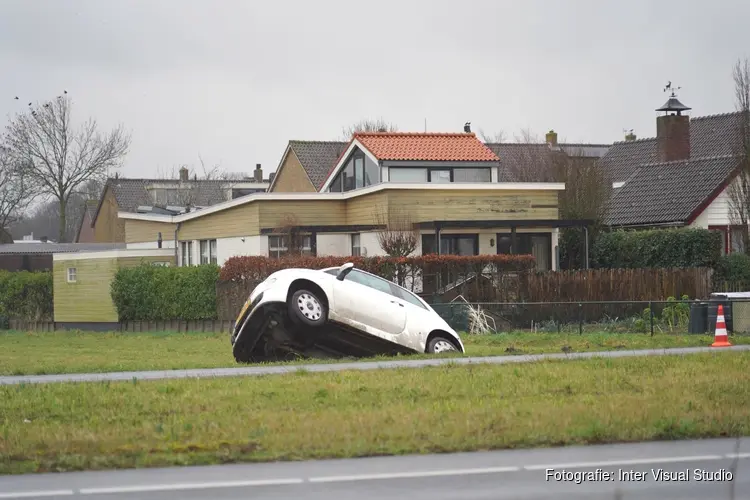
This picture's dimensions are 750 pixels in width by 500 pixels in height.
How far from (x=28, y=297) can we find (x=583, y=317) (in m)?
34.6

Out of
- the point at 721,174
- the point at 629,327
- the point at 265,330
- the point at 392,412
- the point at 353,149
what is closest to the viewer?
the point at 392,412

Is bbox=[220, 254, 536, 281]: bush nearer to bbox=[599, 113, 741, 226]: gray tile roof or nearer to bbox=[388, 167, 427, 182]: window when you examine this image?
bbox=[388, 167, 427, 182]: window

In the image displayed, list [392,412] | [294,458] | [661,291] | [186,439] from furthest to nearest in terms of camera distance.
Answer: [661,291] → [392,412] → [186,439] → [294,458]

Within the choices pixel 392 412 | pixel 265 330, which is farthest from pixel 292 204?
pixel 392 412

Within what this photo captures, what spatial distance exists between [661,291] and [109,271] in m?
25.6

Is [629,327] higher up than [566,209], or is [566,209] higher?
[566,209]

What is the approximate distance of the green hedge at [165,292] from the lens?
4216 cm

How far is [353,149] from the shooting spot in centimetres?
5041

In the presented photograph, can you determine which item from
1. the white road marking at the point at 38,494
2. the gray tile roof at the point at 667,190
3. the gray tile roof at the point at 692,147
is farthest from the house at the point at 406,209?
the white road marking at the point at 38,494

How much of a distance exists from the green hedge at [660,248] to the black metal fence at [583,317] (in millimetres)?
10645

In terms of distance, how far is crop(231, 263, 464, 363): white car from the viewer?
65.2ft

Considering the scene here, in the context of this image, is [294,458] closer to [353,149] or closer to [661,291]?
[661,291]

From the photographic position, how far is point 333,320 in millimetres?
20172

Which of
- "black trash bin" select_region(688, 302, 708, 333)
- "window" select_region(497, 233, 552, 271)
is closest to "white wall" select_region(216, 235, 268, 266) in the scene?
"window" select_region(497, 233, 552, 271)
